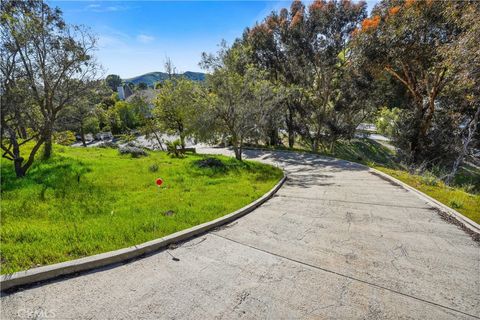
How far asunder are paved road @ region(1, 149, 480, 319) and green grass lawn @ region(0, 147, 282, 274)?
63cm

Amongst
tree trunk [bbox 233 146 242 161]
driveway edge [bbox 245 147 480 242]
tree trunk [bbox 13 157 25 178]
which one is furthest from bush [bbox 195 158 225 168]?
driveway edge [bbox 245 147 480 242]

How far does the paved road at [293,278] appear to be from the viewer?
7.49 feet

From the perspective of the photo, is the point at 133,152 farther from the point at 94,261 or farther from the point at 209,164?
the point at 94,261

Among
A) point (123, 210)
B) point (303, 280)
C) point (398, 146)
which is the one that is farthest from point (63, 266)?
point (398, 146)

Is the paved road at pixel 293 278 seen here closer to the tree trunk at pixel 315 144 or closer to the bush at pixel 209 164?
the bush at pixel 209 164

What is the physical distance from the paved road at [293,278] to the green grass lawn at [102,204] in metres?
0.63

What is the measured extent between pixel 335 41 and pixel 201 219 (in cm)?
1611

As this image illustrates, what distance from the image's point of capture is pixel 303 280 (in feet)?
8.91

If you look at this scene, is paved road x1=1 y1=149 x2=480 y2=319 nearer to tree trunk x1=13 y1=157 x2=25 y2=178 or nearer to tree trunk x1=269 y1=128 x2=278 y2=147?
tree trunk x1=13 y1=157 x2=25 y2=178

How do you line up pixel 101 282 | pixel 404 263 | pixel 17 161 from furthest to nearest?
1. pixel 17 161
2. pixel 404 263
3. pixel 101 282

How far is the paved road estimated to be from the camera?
228 cm

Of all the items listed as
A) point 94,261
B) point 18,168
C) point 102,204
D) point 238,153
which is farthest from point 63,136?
point 94,261

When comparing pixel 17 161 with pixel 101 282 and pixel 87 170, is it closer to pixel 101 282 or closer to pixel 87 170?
pixel 87 170

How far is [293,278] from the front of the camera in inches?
109
